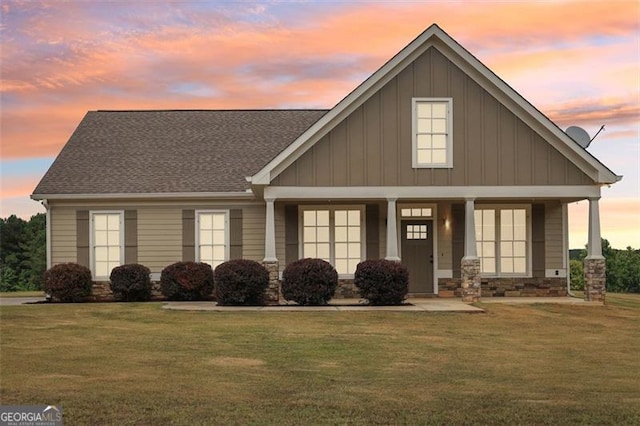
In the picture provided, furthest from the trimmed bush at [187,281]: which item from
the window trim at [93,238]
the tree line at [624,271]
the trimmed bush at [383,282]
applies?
the tree line at [624,271]

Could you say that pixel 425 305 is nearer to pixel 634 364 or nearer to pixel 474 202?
pixel 474 202

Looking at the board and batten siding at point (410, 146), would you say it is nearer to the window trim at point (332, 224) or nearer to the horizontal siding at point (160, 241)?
the window trim at point (332, 224)

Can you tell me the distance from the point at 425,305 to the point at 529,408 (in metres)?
11.1

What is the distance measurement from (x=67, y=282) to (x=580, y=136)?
15.7 metres

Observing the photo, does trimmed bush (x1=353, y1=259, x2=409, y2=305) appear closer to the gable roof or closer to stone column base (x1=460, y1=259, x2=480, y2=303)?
stone column base (x1=460, y1=259, x2=480, y2=303)

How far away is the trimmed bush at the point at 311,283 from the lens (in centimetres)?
2136

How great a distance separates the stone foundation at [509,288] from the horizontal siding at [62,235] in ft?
36.7

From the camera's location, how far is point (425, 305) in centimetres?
2116

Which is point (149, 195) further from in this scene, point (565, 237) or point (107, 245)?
point (565, 237)

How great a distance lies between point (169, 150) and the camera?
27859 millimetres

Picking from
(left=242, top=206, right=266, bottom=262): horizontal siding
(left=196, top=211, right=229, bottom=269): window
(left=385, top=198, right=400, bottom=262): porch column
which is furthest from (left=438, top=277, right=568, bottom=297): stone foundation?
(left=196, top=211, right=229, bottom=269): window

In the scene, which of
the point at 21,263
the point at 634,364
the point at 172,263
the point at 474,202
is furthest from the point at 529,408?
the point at 21,263

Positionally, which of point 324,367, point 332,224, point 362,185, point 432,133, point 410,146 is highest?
point 432,133

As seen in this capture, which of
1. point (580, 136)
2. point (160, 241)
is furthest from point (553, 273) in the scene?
point (160, 241)
